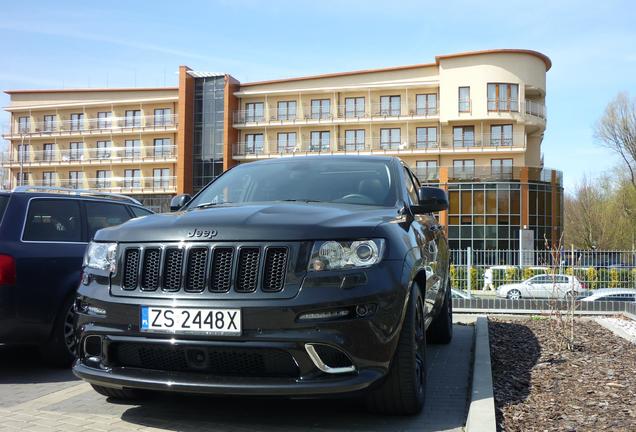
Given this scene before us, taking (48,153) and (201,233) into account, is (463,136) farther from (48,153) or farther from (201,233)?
(201,233)

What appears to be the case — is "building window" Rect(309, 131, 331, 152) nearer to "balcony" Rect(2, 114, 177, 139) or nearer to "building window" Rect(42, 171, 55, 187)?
"balcony" Rect(2, 114, 177, 139)

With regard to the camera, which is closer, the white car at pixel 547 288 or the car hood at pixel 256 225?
the car hood at pixel 256 225

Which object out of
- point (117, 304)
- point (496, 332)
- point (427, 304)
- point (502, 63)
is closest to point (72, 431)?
point (117, 304)

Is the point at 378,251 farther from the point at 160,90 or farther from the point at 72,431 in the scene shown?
the point at 160,90

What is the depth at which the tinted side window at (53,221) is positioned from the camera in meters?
5.79

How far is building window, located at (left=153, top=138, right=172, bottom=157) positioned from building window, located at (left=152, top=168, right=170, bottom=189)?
1572 mm

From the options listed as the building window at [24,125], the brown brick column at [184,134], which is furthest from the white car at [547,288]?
the building window at [24,125]

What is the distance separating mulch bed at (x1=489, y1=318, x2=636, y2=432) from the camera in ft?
12.9

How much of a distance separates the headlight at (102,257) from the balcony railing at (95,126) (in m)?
58.2

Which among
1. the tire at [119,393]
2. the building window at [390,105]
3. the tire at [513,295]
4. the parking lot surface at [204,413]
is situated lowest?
the tire at [513,295]

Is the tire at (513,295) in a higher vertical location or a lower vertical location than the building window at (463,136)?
lower

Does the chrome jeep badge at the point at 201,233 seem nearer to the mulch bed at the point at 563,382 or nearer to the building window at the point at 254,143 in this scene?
the mulch bed at the point at 563,382

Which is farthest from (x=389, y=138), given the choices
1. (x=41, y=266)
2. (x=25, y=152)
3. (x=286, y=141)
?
(x=41, y=266)

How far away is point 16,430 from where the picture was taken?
12.9ft
